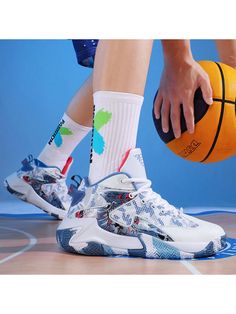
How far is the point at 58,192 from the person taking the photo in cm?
181

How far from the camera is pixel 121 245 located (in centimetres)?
115

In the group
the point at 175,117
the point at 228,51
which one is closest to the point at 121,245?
the point at 175,117

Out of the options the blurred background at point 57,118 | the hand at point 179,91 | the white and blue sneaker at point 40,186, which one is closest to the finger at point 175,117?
the hand at point 179,91

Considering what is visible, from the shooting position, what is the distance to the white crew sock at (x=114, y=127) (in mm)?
1151

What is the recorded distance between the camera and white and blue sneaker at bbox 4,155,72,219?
1800 mm

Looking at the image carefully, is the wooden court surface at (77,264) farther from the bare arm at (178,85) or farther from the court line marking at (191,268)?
the bare arm at (178,85)

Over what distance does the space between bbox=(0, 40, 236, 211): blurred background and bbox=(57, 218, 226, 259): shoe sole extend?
149 cm

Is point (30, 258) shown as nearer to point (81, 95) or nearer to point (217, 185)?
point (81, 95)

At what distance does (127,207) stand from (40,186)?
69 cm

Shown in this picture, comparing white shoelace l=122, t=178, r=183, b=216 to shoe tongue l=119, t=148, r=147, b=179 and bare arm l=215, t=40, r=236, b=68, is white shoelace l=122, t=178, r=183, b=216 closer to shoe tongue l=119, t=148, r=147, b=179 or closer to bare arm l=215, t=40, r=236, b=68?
shoe tongue l=119, t=148, r=147, b=179

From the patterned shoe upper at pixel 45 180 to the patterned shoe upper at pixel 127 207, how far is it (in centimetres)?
65

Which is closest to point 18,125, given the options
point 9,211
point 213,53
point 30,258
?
point 9,211

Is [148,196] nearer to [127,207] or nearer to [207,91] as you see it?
[127,207]
